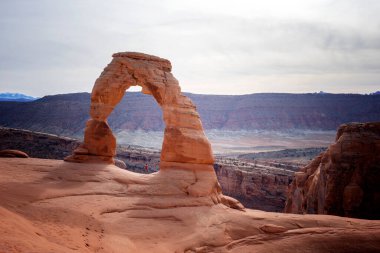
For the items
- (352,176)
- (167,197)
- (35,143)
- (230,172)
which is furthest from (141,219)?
(35,143)

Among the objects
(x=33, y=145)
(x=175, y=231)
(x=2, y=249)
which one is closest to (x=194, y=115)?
(x=175, y=231)

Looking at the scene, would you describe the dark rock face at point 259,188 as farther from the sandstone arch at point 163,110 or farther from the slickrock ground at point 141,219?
the slickrock ground at point 141,219

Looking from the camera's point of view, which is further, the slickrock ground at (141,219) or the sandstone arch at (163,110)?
the sandstone arch at (163,110)

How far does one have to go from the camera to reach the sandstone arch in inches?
549

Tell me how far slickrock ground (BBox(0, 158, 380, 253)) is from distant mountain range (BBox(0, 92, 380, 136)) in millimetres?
73686

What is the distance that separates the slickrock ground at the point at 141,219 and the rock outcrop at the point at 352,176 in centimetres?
487

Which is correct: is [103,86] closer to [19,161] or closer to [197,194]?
[19,161]

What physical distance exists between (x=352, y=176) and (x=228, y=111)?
8475 cm

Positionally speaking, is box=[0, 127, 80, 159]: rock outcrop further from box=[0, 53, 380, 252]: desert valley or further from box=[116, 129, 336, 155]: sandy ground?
box=[116, 129, 336, 155]: sandy ground

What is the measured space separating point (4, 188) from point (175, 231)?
486 centimetres

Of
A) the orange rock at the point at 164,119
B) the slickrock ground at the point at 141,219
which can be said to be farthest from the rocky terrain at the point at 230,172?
the slickrock ground at the point at 141,219

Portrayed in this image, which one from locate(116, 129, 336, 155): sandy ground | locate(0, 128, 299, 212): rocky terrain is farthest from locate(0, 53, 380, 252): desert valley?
locate(116, 129, 336, 155): sandy ground

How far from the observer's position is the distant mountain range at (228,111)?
85.3 meters

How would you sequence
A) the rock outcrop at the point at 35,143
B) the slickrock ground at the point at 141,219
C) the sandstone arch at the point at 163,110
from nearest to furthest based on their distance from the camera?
the slickrock ground at the point at 141,219
the sandstone arch at the point at 163,110
the rock outcrop at the point at 35,143
